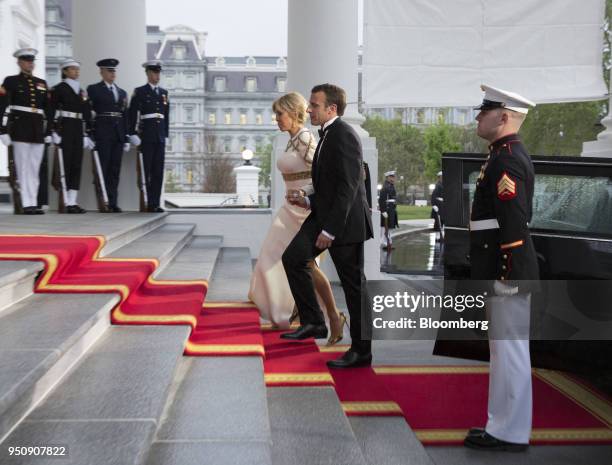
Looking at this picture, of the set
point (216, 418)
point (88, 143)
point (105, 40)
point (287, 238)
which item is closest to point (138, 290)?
point (287, 238)

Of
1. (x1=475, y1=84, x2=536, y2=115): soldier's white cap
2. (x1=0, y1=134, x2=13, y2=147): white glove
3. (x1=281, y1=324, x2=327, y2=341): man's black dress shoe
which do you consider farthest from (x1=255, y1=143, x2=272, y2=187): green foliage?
(x1=475, y1=84, x2=536, y2=115): soldier's white cap

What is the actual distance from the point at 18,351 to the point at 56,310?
871 mm

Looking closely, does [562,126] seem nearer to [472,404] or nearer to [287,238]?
[287,238]

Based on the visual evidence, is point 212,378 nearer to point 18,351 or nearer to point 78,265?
point 18,351

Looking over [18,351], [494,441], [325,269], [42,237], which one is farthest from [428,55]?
[18,351]

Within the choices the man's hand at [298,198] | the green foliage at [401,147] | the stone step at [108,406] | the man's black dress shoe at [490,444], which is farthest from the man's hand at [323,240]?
the green foliage at [401,147]

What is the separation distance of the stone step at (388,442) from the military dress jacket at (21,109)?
625cm

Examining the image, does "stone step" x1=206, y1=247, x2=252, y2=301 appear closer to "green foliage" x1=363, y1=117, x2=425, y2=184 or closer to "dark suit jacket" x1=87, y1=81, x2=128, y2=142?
"dark suit jacket" x1=87, y1=81, x2=128, y2=142

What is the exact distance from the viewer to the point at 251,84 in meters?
87.1

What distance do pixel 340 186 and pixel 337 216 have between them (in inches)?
7.2

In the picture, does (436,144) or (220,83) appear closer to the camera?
(436,144)

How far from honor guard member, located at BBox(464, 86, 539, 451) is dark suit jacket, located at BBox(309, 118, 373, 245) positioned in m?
1.03

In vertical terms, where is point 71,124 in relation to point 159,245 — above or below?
above

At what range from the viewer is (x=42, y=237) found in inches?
226
